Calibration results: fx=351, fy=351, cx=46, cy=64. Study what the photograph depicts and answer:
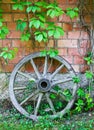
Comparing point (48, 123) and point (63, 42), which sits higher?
point (63, 42)

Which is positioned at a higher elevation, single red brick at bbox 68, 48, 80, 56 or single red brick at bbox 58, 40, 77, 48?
single red brick at bbox 58, 40, 77, 48

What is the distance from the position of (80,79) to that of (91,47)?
40cm

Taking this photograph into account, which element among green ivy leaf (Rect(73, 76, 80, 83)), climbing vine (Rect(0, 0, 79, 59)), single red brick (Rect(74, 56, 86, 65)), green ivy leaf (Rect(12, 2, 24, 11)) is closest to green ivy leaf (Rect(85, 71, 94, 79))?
green ivy leaf (Rect(73, 76, 80, 83))

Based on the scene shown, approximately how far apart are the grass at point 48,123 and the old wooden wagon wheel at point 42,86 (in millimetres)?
83

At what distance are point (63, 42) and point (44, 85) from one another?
1.81ft

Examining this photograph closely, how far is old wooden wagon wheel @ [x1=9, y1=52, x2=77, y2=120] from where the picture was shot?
3.94 metres

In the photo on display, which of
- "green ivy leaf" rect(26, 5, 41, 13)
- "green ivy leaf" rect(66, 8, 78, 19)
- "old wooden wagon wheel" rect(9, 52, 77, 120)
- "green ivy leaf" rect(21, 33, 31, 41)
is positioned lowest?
"old wooden wagon wheel" rect(9, 52, 77, 120)

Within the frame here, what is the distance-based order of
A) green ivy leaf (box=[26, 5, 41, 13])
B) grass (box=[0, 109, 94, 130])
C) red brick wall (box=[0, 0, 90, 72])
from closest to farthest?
green ivy leaf (box=[26, 5, 41, 13])
grass (box=[0, 109, 94, 130])
red brick wall (box=[0, 0, 90, 72])

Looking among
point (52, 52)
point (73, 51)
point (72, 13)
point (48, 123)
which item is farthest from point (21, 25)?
point (48, 123)

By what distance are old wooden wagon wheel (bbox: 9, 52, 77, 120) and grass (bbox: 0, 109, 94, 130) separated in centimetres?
8

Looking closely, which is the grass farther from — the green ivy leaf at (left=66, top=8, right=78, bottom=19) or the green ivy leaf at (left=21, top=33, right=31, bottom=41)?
the green ivy leaf at (left=66, top=8, right=78, bottom=19)

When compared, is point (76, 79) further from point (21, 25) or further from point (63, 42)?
point (21, 25)

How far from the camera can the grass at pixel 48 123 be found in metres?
3.76

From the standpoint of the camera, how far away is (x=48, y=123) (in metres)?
3.79
